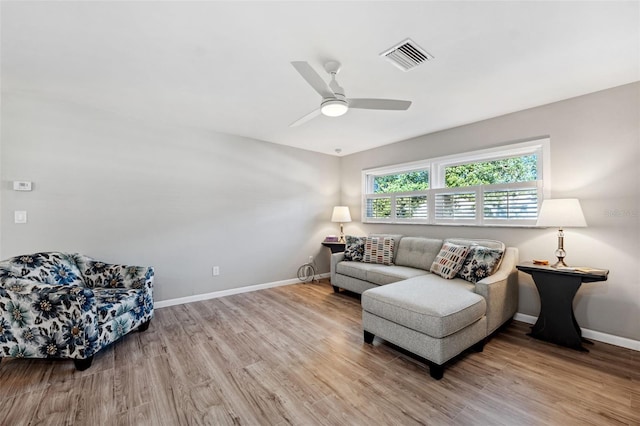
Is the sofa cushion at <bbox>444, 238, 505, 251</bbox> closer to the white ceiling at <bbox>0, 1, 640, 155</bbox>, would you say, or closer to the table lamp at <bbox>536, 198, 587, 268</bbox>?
the table lamp at <bbox>536, 198, 587, 268</bbox>

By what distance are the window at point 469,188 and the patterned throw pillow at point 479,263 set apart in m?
0.62

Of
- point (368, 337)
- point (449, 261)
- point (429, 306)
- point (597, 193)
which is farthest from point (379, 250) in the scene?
point (597, 193)

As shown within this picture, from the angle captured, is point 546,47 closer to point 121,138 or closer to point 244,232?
point 244,232

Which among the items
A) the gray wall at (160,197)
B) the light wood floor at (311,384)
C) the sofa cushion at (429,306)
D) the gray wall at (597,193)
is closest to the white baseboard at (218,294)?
the gray wall at (160,197)

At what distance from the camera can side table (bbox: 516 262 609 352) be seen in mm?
2480

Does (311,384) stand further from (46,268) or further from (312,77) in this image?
(46,268)

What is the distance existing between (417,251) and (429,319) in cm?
187

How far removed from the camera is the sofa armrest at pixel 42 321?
209 centimetres

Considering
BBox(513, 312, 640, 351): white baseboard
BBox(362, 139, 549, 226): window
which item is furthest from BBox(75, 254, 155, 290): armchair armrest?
BBox(513, 312, 640, 351): white baseboard

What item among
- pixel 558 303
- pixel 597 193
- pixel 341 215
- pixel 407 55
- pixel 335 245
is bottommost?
pixel 558 303

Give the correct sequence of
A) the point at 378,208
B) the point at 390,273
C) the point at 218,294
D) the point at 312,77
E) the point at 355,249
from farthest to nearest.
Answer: the point at 378,208 < the point at 355,249 < the point at 218,294 < the point at 390,273 < the point at 312,77

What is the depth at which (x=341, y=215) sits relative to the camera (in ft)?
16.6

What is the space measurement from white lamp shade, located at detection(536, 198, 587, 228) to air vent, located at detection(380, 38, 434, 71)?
1913 millimetres

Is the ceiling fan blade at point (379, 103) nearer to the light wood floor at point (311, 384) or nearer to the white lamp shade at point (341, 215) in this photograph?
the light wood floor at point (311, 384)
